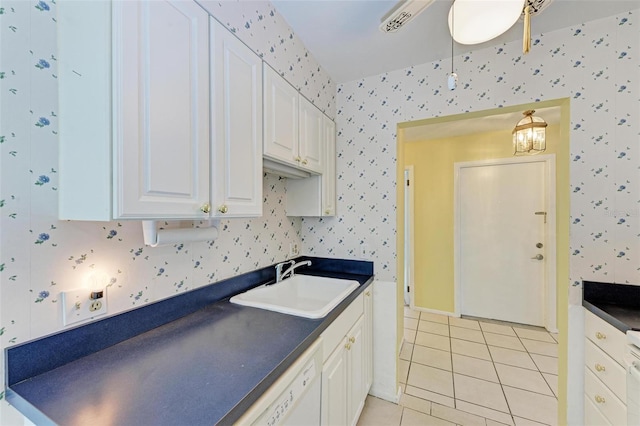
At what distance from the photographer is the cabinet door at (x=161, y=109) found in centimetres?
68

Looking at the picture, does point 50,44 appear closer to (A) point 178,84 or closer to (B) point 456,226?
(A) point 178,84

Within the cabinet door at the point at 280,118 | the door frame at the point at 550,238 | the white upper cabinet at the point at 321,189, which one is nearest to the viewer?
the cabinet door at the point at 280,118

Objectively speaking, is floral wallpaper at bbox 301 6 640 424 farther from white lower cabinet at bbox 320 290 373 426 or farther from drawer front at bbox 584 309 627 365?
white lower cabinet at bbox 320 290 373 426

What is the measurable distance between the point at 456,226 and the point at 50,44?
3.60 m

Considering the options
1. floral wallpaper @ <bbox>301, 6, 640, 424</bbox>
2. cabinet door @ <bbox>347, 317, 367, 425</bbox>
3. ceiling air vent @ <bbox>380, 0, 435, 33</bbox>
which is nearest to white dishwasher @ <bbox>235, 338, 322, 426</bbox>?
cabinet door @ <bbox>347, 317, 367, 425</bbox>

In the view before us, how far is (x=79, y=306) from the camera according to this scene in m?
0.83

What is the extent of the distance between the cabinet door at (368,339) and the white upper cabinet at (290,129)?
98cm

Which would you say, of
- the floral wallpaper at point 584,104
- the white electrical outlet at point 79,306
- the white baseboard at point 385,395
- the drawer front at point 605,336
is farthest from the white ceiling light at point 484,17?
the white baseboard at point 385,395

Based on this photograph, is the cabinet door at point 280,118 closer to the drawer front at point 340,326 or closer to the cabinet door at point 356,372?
the drawer front at point 340,326

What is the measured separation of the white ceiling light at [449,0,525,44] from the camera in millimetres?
927

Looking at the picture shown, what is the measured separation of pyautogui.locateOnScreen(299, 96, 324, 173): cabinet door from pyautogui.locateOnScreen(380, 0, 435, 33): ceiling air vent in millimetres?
620

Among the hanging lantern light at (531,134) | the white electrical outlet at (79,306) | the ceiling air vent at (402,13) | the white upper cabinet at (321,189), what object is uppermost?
the ceiling air vent at (402,13)

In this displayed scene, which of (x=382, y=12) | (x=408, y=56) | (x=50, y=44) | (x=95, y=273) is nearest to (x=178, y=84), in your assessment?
(x=50, y=44)

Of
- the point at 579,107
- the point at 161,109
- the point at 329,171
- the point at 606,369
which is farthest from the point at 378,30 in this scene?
the point at 606,369
